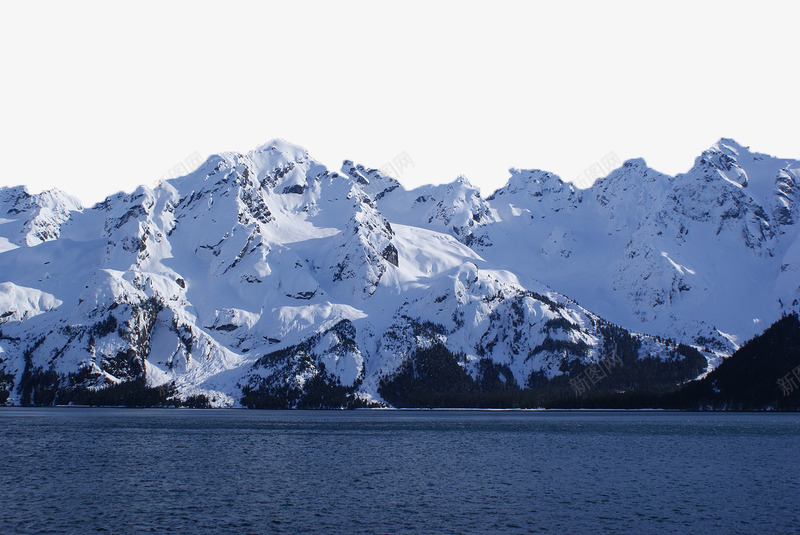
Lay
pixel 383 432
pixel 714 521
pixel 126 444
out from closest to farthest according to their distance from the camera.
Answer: pixel 714 521
pixel 126 444
pixel 383 432

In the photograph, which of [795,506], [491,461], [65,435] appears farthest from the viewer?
[65,435]

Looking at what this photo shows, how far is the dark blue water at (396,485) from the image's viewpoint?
A: 7062 cm

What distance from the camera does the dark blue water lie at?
70625mm

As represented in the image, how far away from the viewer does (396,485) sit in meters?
94.5

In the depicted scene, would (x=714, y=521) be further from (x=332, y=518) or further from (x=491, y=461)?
(x=491, y=461)

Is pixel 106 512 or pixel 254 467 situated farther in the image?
pixel 254 467

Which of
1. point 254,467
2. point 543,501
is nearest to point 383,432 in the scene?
point 254,467

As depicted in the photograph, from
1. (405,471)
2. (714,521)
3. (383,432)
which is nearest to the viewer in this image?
(714,521)

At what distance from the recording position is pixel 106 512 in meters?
74.6

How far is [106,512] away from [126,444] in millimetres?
74610

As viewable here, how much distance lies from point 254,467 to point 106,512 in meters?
37.1

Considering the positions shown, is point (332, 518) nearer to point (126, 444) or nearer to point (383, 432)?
point (126, 444)

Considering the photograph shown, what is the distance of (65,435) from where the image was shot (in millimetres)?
164875

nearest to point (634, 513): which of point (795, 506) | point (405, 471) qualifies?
point (795, 506)
